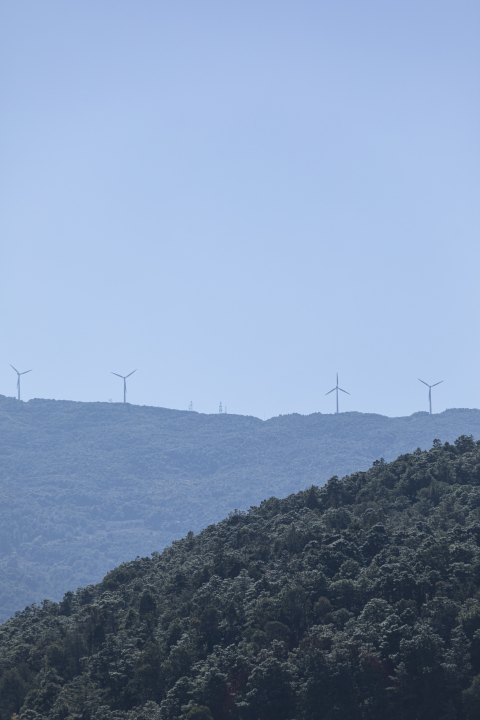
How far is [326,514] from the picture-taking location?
13850 cm

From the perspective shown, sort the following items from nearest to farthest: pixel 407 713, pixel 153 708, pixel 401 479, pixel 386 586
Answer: pixel 407 713 → pixel 153 708 → pixel 386 586 → pixel 401 479

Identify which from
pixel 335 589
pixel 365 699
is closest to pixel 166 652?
pixel 335 589

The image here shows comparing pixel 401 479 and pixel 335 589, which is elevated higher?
pixel 401 479

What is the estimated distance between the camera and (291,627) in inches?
4040

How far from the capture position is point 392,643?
88.6m

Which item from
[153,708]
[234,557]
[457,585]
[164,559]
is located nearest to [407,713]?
[457,585]

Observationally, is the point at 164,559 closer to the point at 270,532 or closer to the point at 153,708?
the point at 270,532

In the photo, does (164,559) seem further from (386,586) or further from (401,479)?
(386,586)

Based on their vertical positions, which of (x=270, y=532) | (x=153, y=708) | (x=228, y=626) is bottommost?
(x=153, y=708)

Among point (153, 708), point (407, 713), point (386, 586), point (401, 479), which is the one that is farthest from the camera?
point (401, 479)

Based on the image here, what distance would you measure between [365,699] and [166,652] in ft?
91.9

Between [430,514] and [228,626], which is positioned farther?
[430,514]

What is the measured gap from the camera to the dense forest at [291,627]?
8625 cm

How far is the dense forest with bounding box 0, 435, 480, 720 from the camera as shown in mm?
86250
